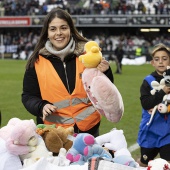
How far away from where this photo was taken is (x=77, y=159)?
258 cm

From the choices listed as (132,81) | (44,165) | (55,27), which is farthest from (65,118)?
(132,81)

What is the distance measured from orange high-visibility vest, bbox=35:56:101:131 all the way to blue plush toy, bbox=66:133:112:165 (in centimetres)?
81

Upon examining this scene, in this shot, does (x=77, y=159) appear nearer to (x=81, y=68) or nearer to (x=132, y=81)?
(x=81, y=68)

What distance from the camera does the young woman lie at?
347 centimetres

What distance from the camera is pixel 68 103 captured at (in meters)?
3.47

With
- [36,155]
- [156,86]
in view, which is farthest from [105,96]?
[156,86]

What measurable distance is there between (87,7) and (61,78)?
37.9m

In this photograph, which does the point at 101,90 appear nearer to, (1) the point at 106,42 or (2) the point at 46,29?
(2) the point at 46,29

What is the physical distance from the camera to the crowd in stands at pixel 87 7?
1528 inches

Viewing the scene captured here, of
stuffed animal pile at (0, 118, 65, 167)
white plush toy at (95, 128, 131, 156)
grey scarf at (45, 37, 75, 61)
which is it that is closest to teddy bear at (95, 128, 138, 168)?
white plush toy at (95, 128, 131, 156)

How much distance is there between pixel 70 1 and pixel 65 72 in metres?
40.5

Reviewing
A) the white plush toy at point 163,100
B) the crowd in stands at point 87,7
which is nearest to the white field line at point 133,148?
the white plush toy at point 163,100

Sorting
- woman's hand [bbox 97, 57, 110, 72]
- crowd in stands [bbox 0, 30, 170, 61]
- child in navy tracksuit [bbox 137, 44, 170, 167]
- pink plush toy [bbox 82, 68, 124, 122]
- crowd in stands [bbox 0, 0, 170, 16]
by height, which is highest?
crowd in stands [bbox 0, 0, 170, 16]

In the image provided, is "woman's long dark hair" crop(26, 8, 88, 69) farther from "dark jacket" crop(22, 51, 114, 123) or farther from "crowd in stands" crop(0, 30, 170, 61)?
"crowd in stands" crop(0, 30, 170, 61)
